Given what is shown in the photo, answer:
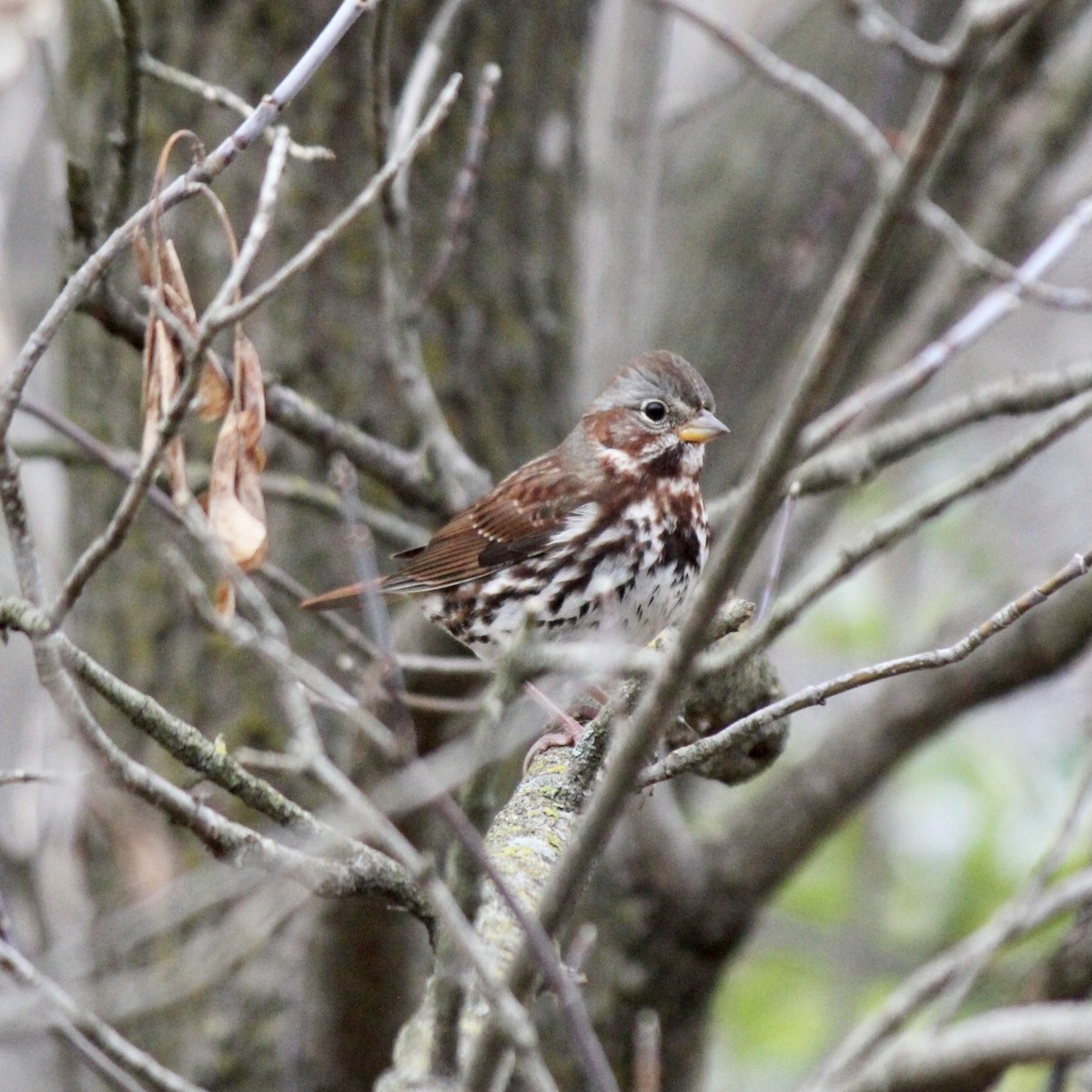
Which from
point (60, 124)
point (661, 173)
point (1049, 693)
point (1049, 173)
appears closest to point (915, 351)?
point (1049, 173)

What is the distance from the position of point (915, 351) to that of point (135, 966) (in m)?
2.95

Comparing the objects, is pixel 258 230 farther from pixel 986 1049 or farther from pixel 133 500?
pixel 986 1049

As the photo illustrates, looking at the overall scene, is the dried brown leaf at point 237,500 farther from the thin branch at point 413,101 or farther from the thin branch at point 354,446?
the thin branch at point 413,101

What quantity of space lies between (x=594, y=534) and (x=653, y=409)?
0.40 m

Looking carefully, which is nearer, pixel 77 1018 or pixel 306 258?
pixel 77 1018

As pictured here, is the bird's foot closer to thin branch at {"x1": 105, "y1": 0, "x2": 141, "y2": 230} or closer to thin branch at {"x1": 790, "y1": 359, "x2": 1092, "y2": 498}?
thin branch at {"x1": 790, "y1": 359, "x2": 1092, "y2": 498}

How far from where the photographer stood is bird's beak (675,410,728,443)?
3.95m

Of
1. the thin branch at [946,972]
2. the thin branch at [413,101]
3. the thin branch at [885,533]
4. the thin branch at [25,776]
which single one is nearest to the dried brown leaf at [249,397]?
the thin branch at [25,776]

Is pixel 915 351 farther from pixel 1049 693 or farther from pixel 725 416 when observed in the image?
pixel 1049 693

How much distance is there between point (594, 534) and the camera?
3.87 meters

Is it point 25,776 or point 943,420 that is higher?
point 943,420

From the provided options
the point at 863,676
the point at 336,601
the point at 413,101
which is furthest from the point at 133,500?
the point at 336,601

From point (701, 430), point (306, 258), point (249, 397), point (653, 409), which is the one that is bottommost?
point (306, 258)

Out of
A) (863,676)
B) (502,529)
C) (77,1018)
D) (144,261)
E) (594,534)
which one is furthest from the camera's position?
(502,529)
